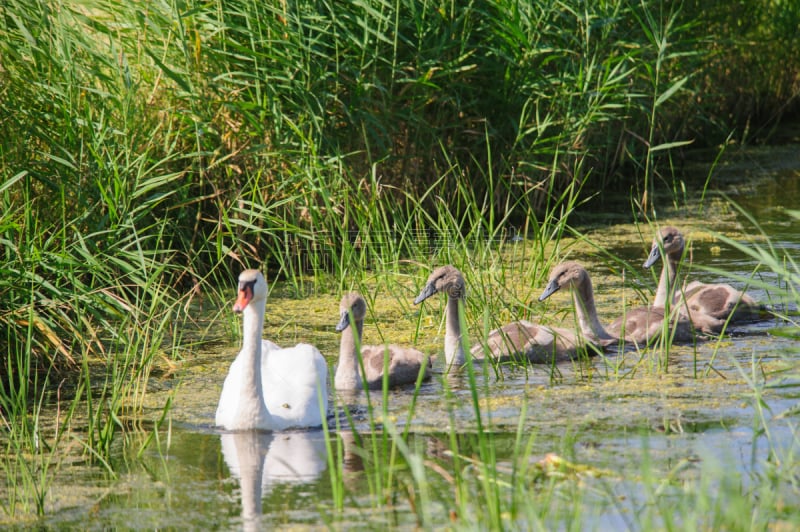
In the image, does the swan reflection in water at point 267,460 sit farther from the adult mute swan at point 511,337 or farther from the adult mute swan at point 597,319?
the adult mute swan at point 597,319

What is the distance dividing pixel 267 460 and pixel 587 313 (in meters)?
2.62

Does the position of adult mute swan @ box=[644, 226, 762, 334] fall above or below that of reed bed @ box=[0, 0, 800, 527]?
below

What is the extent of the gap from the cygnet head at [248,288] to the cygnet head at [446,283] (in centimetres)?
151

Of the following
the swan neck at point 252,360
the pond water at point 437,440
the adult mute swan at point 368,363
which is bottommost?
the pond water at point 437,440

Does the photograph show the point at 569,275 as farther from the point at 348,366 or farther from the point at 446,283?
the point at 348,366

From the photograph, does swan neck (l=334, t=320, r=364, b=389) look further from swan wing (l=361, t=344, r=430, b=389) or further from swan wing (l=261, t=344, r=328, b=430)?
swan wing (l=261, t=344, r=328, b=430)

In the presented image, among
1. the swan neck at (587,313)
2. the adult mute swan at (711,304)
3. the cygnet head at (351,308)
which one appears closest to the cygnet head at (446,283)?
the cygnet head at (351,308)

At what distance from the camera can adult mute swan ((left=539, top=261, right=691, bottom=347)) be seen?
7.11 metres

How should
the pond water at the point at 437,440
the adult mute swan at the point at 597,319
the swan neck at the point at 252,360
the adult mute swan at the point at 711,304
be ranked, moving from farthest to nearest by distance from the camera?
the adult mute swan at the point at 711,304
the adult mute swan at the point at 597,319
the swan neck at the point at 252,360
the pond water at the point at 437,440

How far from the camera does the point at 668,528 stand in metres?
3.31

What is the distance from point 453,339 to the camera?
273 inches

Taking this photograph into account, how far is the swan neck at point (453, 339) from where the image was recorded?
22.6 feet

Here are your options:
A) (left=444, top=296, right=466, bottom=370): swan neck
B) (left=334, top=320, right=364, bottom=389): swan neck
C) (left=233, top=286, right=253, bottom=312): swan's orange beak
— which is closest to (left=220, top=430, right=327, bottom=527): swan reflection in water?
(left=233, top=286, right=253, bottom=312): swan's orange beak

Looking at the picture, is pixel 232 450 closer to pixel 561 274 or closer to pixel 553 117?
pixel 561 274
